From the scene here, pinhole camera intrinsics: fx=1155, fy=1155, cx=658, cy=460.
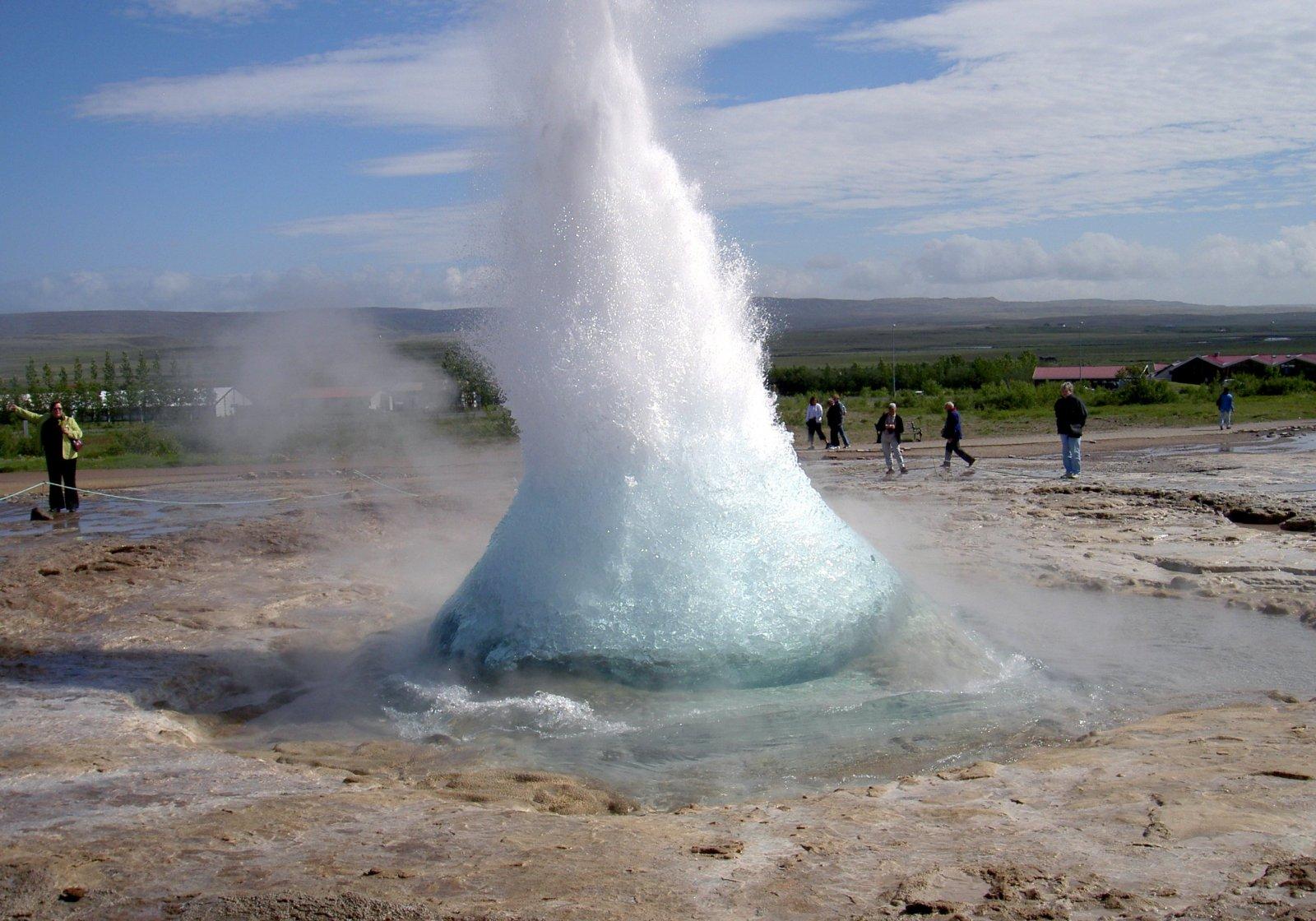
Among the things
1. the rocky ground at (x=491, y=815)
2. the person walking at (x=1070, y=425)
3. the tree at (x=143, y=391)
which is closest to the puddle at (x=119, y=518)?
the rocky ground at (x=491, y=815)

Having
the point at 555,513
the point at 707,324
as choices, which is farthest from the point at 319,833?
the point at 707,324

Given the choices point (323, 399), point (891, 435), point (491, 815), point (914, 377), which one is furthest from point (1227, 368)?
point (491, 815)

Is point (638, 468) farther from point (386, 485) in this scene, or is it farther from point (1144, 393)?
point (1144, 393)

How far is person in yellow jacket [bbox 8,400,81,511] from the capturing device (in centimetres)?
1444

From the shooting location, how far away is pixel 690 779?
4.98 m

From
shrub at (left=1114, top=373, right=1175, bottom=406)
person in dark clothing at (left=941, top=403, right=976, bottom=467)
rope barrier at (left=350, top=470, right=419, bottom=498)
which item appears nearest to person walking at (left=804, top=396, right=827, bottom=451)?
person in dark clothing at (left=941, top=403, right=976, bottom=467)

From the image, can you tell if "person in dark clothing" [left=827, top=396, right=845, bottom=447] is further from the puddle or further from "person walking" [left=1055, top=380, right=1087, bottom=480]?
the puddle

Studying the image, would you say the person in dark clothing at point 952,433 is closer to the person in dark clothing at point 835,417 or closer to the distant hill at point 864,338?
the person in dark clothing at point 835,417

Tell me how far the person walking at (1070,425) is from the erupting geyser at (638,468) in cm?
Result: 897

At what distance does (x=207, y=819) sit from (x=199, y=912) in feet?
3.13

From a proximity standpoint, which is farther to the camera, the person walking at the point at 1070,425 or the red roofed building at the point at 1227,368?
the red roofed building at the point at 1227,368

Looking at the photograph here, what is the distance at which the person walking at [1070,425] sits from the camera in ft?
49.7

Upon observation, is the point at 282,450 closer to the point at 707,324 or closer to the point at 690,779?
the point at 707,324

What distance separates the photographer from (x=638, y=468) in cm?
673
